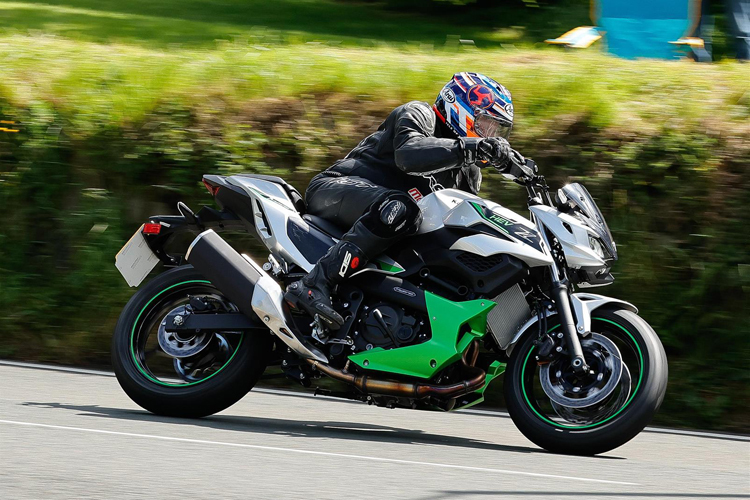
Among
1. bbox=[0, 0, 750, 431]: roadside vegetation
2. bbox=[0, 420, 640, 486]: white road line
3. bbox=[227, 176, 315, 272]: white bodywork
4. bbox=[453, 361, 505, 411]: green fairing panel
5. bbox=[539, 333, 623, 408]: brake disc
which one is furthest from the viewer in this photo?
bbox=[0, 0, 750, 431]: roadside vegetation

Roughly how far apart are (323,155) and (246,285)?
1852mm

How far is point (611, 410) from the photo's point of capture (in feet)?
18.7

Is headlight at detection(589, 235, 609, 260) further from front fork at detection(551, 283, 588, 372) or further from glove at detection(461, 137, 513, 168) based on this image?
glove at detection(461, 137, 513, 168)

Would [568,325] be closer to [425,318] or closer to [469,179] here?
[425,318]

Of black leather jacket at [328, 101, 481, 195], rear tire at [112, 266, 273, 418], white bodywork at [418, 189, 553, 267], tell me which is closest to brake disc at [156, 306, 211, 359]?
rear tire at [112, 266, 273, 418]

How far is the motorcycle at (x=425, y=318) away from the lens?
577cm

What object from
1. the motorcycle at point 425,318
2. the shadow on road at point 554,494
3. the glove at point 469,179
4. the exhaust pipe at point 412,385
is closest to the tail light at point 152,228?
the motorcycle at point 425,318

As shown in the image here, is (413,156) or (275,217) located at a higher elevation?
(413,156)

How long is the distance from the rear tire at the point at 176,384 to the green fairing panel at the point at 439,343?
703 millimetres

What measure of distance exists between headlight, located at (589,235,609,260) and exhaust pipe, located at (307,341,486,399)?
817mm

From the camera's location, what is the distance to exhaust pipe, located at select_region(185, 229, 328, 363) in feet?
20.1

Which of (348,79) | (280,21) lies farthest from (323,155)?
(280,21)

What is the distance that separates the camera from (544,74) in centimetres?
864

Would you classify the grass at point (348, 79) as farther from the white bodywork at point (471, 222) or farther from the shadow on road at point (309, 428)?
the shadow on road at point (309, 428)
